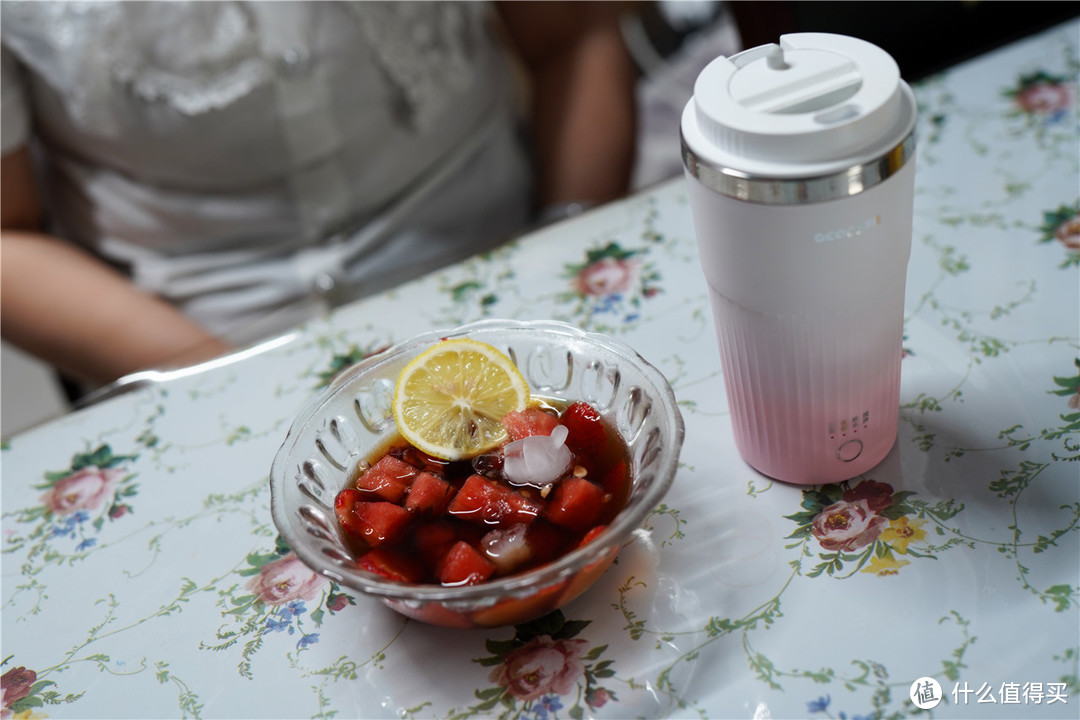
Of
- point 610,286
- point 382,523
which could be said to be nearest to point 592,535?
point 382,523

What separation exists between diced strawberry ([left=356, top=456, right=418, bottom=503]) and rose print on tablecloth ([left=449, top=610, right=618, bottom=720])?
115mm

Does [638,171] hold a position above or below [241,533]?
below

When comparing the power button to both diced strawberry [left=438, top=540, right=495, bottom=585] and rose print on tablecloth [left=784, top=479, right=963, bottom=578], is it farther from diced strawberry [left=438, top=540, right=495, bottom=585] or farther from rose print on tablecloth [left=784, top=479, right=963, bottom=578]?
diced strawberry [left=438, top=540, right=495, bottom=585]

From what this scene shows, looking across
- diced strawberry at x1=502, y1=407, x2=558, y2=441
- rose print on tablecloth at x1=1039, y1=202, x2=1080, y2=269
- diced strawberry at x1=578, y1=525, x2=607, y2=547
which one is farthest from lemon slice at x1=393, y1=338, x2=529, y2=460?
rose print on tablecloth at x1=1039, y1=202, x2=1080, y2=269

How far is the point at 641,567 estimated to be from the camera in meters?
0.63

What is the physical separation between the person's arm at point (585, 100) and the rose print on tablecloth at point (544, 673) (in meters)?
0.84

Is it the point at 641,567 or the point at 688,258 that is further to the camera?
the point at 688,258

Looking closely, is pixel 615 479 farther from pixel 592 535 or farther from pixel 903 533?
pixel 903 533

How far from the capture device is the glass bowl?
0.54 m

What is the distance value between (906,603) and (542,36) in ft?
3.29

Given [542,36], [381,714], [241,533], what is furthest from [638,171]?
[381,714]

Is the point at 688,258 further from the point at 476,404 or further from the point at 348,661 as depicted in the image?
the point at 348,661

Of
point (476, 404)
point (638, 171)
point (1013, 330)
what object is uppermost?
point (476, 404)

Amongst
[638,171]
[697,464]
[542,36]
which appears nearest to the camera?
A: [697,464]
